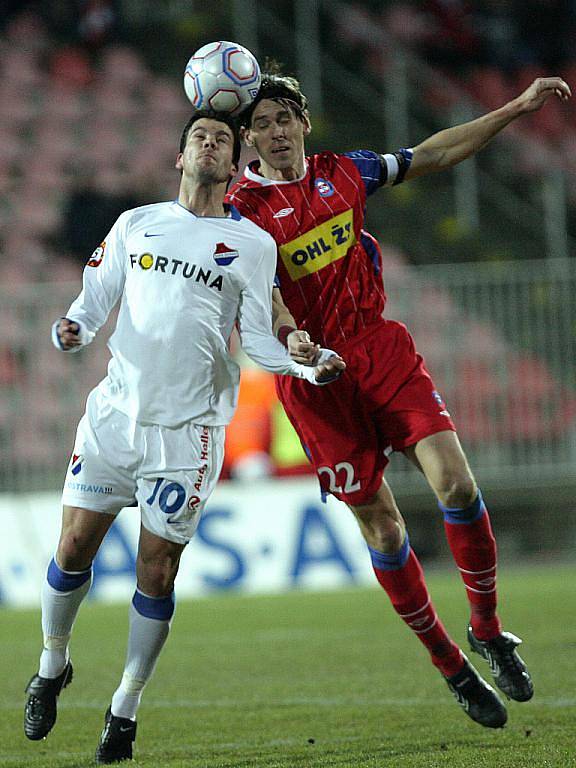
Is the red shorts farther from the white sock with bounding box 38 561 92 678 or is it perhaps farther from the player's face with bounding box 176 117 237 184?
the white sock with bounding box 38 561 92 678

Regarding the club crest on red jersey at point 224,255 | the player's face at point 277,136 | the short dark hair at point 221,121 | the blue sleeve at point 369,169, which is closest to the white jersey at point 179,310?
the club crest on red jersey at point 224,255

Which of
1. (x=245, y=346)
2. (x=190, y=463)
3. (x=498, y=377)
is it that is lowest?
(x=498, y=377)

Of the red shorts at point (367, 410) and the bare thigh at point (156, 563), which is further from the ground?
the red shorts at point (367, 410)

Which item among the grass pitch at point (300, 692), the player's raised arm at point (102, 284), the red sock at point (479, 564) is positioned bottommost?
the grass pitch at point (300, 692)

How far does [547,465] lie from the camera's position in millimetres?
12711

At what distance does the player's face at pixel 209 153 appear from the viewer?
4.84m

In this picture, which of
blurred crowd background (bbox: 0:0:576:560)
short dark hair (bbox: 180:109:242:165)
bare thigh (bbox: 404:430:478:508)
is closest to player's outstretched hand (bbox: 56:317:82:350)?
short dark hair (bbox: 180:109:242:165)

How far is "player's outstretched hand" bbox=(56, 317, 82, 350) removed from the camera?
470 centimetres

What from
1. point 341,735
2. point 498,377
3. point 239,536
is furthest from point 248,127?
point 498,377

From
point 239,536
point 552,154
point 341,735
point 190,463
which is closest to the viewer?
point 190,463

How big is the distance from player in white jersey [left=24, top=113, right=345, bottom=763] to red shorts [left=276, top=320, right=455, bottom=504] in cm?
65

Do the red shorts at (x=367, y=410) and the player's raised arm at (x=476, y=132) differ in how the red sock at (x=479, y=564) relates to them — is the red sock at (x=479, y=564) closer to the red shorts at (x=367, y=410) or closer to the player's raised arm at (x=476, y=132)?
the red shorts at (x=367, y=410)

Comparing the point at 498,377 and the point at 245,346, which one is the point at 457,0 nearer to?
the point at 498,377

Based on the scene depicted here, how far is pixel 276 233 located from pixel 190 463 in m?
1.13
